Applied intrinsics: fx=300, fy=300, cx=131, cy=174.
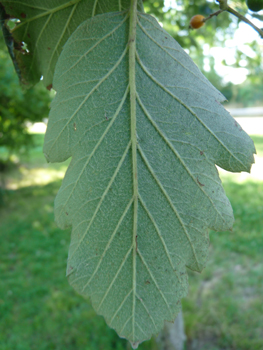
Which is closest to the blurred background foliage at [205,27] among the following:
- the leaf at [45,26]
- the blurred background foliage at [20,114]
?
the leaf at [45,26]

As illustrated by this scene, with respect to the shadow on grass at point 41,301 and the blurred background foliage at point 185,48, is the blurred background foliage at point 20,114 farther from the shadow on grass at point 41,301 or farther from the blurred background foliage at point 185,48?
the shadow on grass at point 41,301

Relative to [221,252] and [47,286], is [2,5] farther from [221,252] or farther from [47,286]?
[221,252]

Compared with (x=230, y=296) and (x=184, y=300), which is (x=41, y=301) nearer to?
(x=184, y=300)

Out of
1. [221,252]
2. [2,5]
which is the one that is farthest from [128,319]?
[221,252]

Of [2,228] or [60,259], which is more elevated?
[60,259]

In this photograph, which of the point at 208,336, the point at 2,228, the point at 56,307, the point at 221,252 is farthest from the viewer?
the point at 2,228

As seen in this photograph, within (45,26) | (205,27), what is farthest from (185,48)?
(45,26)
